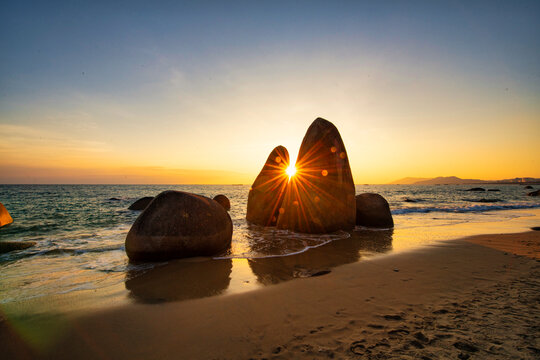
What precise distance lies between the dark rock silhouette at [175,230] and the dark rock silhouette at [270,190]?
14.2ft

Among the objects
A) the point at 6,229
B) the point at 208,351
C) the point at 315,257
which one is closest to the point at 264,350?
the point at 208,351

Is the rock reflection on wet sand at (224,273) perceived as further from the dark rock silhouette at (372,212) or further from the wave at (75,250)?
the dark rock silhouette at (372,212)

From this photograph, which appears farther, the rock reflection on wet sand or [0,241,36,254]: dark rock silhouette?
[0,241,36,254]: dark rock silhouette

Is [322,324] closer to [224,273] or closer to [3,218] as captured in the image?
[224,273]

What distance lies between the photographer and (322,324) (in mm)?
2311

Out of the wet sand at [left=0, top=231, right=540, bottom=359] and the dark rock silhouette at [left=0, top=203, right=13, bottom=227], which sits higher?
the wet sand at [left=0, top=231, right=540, bottom=359]

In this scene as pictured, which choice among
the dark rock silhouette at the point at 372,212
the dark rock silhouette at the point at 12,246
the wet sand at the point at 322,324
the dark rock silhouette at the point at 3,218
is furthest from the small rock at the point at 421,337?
the dark rock silhouette at the point at 3,218

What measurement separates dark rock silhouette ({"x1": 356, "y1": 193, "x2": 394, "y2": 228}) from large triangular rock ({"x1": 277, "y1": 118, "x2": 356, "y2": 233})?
1033 millimetres

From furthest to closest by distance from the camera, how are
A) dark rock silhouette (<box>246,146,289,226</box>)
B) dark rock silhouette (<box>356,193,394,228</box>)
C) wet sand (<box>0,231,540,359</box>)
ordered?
dark rock silhouette (<box>246,146,289,226</box>)
dark rock silhouette (<box>356,193,394,228</box>)
wet sand (<box>0,231,540,359</box>)

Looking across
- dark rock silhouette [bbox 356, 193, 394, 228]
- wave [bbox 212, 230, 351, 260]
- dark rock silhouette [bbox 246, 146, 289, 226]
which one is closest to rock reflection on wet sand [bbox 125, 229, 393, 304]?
wave [bbox 212, 230, 351, 260]

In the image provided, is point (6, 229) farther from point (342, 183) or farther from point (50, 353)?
point (342, 183)

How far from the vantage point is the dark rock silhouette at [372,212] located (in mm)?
9047

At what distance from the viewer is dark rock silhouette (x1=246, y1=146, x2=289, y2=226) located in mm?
9750

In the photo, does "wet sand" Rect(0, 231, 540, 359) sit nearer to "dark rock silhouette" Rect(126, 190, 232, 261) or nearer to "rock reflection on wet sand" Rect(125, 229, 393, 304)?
Result: "rock reflection on wet sand" Rect(125, 229, 393, 304)
